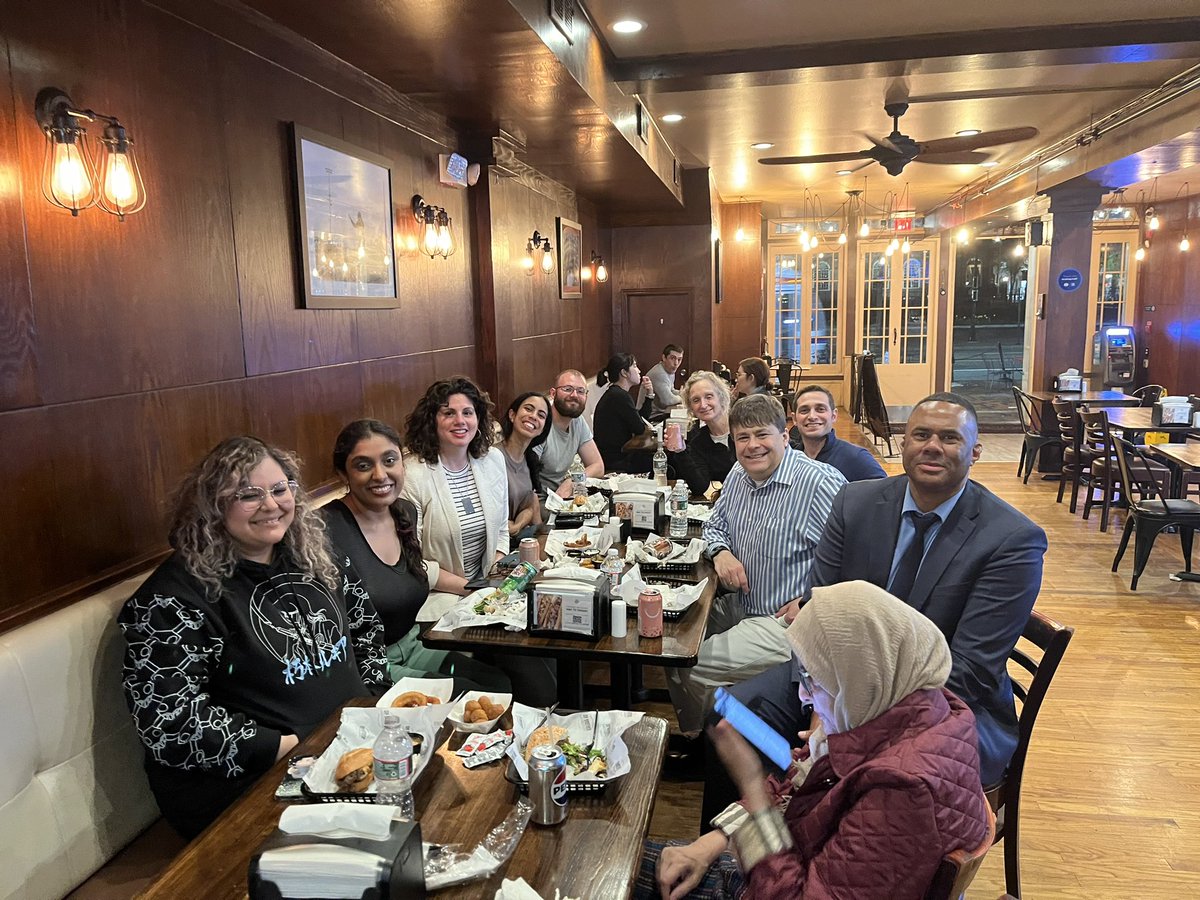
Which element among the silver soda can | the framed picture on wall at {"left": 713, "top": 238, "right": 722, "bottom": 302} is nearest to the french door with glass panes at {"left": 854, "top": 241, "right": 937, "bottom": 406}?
the framed picture on wall at {"left": 713, "top": 238, "right": 722, "bottom": 302}

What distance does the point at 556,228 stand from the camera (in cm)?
Result: 741

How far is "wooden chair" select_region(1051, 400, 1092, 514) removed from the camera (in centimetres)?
716

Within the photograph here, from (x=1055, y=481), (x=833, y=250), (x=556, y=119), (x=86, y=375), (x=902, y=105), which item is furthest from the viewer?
(x=833, y=250)

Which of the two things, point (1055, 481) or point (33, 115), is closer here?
point (33, 115)

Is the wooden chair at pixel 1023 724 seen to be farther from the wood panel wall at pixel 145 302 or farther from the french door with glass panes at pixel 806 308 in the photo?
the french door with glass panes at pixel 806 308

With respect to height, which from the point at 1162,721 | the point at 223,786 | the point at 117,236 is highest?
the point at 117,236

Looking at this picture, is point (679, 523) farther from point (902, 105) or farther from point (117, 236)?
point (902, 105)

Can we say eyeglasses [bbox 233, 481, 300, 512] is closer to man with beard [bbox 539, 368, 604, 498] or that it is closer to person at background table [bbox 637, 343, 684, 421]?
man with beard [bbox 539, 368, 604, 498]

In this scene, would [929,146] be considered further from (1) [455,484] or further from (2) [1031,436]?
(1) [455,484]

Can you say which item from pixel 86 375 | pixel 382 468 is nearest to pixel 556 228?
pixel 382 468

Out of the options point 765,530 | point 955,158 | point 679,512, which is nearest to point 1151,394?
point 955,158

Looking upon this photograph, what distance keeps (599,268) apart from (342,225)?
6.31 metres

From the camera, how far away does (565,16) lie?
3697mm

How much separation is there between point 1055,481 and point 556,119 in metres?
6.66
